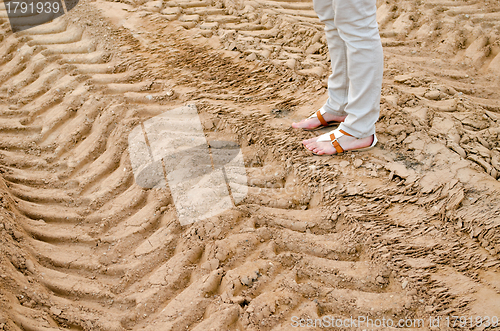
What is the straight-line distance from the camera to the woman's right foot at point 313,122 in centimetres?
264

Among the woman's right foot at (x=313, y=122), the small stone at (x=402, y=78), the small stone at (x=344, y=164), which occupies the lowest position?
the small stone at (x=344, y=164)

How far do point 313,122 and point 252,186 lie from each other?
0.70 metres

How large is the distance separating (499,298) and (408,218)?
0.57 meters

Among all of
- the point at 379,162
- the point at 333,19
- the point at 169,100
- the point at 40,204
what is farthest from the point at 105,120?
the point at 379,162

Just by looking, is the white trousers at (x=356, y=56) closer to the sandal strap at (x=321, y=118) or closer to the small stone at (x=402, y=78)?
the sandal strap at (x=321, y=118)

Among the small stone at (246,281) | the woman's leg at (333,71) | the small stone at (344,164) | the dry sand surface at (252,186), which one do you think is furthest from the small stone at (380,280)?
the woman's leg at (333,71)

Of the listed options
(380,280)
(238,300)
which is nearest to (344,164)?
(380,280)

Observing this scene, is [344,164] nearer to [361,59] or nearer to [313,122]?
[313,122]

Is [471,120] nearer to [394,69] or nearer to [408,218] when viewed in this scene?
[394,69]

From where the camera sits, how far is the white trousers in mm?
1991

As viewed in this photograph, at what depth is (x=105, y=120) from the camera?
2863 millimetres

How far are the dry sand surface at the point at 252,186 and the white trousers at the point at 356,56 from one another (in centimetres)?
30

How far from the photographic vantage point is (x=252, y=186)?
2.37m

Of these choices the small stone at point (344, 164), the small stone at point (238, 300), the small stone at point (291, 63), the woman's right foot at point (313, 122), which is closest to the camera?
the small stone at point (238, 300)
